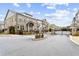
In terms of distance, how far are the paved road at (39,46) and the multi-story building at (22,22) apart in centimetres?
19

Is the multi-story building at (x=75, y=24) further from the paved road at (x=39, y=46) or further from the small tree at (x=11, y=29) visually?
the small tree at (x=11, y=29)

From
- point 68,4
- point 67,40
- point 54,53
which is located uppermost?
point 68,4

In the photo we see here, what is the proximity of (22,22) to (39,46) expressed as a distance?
0.54 meters

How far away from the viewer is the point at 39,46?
2904mm

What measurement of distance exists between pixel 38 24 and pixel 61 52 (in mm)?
662

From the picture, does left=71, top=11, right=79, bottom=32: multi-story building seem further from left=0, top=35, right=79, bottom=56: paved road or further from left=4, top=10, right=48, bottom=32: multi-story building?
left=4, top=10, right=48, bottom=32: multi-story building

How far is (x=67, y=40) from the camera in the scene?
9.61ft

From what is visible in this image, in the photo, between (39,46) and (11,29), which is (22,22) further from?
(39,46)

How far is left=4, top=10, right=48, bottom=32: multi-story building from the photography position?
2990mm

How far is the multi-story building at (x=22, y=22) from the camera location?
9.81 feet

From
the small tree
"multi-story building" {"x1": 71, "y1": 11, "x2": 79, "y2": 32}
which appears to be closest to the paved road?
the small tree

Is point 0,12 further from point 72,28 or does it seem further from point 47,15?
point 72,28

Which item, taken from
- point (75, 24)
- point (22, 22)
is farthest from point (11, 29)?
point (75, 24)

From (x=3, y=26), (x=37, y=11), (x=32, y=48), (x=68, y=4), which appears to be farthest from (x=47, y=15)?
(x=3, y=26)
